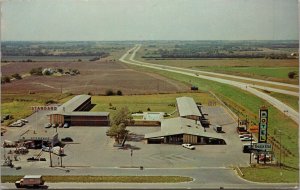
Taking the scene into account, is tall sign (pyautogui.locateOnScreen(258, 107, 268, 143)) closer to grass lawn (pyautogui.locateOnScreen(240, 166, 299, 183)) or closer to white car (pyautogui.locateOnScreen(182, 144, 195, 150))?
grass lawn (pyautogui.locateOnScreen(240, 166, 299, 183))

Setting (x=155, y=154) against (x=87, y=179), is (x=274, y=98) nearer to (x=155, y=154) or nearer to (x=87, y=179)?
(x=155, y=154)

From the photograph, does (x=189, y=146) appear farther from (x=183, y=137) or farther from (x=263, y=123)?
(x=263, y=123)

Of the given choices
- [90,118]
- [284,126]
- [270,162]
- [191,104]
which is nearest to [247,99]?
[191,104]

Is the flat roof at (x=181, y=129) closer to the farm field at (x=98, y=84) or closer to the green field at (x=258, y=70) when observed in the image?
the farm field at (x=98, y=84)

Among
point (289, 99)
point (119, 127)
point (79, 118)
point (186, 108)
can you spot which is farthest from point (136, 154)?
point (289, 99)

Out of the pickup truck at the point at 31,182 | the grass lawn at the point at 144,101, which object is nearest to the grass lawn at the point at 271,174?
the pickup truck at the point at 31,182

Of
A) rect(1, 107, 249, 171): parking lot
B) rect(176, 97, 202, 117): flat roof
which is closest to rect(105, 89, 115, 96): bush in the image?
rect(176, 97, 202, 117): flat roof
